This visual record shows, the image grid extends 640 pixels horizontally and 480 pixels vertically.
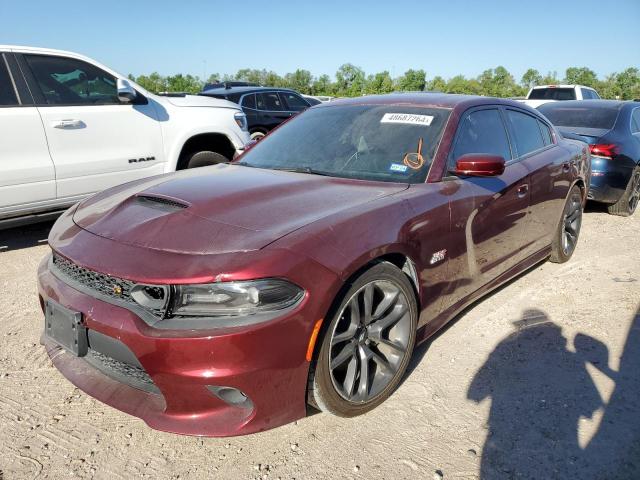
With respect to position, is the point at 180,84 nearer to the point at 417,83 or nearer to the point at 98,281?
the point at 417,83

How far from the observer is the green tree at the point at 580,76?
49.9 meters

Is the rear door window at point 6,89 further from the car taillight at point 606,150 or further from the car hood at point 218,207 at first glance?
the car taillight at point 606,150

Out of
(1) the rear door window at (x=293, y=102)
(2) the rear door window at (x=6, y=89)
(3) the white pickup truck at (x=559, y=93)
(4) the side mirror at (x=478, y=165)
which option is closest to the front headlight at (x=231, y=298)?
(4) the side mirror at (x=478, y=165)

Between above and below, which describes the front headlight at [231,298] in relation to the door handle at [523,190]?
below

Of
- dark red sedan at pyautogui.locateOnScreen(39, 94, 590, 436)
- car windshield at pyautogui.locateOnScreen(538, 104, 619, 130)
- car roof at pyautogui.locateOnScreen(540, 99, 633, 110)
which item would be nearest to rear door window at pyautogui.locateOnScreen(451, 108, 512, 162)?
dark red sedan at pyautogui.locateOnScreen(39, 94, 590, 436)

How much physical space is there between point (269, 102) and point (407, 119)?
8868 mm

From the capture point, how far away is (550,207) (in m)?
4.00

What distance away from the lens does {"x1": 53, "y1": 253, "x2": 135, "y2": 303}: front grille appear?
2.01 m

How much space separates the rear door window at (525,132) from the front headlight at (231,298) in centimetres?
255

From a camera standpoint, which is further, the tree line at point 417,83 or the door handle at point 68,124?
the tree line at point 417,83

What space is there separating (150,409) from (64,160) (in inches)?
131

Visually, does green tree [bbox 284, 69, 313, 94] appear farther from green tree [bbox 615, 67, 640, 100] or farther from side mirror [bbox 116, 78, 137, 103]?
side mirror [bbox 116, 78, 137, 103]

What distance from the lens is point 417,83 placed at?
50.8 meters

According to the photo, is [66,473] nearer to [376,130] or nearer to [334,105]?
[376,130]
